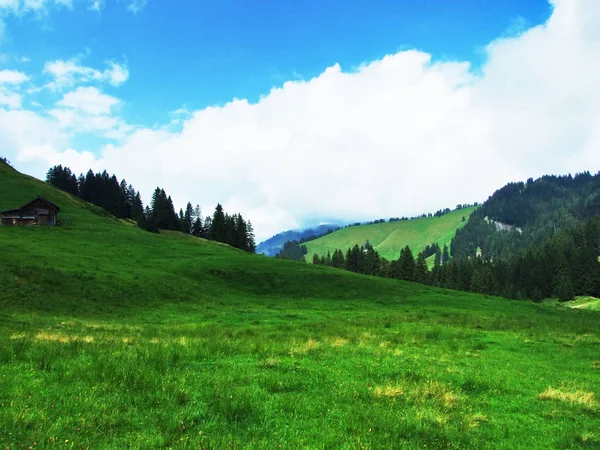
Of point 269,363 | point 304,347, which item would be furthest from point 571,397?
point 304,347

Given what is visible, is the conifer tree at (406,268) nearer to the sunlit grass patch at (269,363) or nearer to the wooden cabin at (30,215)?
the wooden cabin at (30,215)

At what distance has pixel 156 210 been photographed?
13088cm

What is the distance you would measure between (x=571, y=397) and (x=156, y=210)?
13283 centimetres

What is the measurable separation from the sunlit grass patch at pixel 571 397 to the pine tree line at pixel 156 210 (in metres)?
117

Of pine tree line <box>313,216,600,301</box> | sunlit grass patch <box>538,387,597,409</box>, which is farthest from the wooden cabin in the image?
pine tree line <box>313,216,600,301</box>

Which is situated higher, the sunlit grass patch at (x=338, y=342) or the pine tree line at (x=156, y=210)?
the pine tree line at (x=156, y=210)

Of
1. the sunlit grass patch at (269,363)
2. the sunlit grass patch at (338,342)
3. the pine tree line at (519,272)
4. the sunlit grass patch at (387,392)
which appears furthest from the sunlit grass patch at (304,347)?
the pine tree line at (519,272)

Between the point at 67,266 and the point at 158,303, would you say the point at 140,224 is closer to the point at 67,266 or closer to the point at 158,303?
the point at 67,266

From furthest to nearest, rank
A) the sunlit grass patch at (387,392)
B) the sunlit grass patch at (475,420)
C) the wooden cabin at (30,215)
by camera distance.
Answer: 1. the wooden cabin at (30,215)
2. the sunlit grass patch at (387,392)
3. the sunlit grass patch at (475,420)

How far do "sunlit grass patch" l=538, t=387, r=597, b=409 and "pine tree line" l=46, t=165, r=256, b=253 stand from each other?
11675 cm

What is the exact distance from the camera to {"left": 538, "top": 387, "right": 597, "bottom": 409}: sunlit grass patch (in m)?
11.6

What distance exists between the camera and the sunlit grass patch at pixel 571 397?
38.1ft

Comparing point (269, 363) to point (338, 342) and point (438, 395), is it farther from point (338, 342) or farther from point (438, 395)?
point (338, 342)

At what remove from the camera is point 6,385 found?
368 inches
